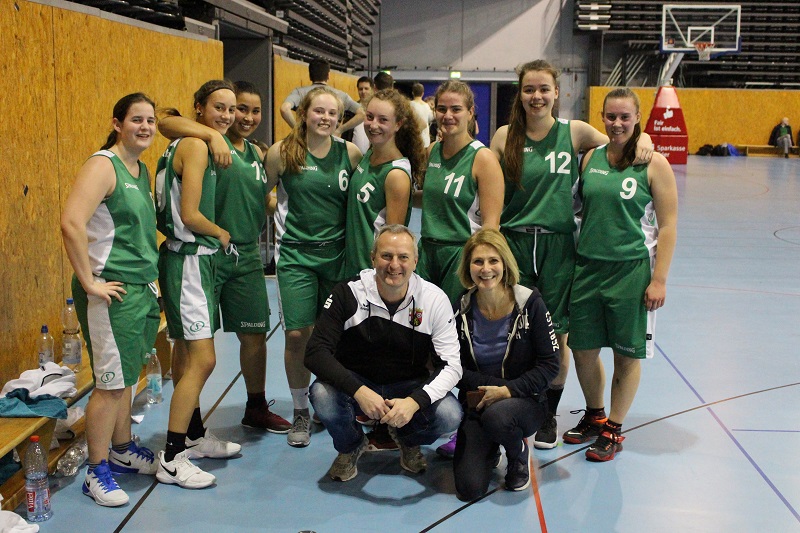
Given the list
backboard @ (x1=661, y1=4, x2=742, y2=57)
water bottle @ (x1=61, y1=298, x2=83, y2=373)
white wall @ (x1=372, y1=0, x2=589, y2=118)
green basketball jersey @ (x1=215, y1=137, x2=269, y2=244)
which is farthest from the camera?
white wall @ (x1=372, y1=0, x2=589, y2=118)

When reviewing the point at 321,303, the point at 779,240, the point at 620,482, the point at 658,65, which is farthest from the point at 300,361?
the point at 658,65

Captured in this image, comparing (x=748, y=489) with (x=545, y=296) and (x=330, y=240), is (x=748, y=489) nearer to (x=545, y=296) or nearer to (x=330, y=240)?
(x=545, y=296)

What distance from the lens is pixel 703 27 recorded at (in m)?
22.8

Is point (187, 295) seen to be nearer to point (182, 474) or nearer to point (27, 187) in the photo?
point (182, 474)

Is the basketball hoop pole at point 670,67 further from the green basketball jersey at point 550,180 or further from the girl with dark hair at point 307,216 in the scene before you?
the girl with dark hair at point 307,216

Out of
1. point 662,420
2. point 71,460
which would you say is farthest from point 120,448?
point 662,420

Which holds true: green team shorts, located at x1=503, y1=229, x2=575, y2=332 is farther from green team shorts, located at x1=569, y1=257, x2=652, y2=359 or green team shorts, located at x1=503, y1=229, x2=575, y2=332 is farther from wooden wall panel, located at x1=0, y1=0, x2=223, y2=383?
wooden wall panel, located at x1=0, y1=0, x2=223, y2=383

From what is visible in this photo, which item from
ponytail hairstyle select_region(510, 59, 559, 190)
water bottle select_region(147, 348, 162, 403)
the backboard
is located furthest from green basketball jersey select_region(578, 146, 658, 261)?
the backboard

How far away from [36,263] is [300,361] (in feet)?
4.52

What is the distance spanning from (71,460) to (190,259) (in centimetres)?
99

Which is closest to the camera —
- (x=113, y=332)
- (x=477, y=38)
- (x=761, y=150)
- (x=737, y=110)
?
(x=113, y=332)

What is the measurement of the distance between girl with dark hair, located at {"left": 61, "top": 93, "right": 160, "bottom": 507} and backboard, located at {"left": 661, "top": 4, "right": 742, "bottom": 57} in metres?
21.4

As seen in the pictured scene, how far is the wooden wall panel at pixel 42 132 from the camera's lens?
380 cm

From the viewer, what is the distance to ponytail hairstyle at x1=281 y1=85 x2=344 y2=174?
383cm
